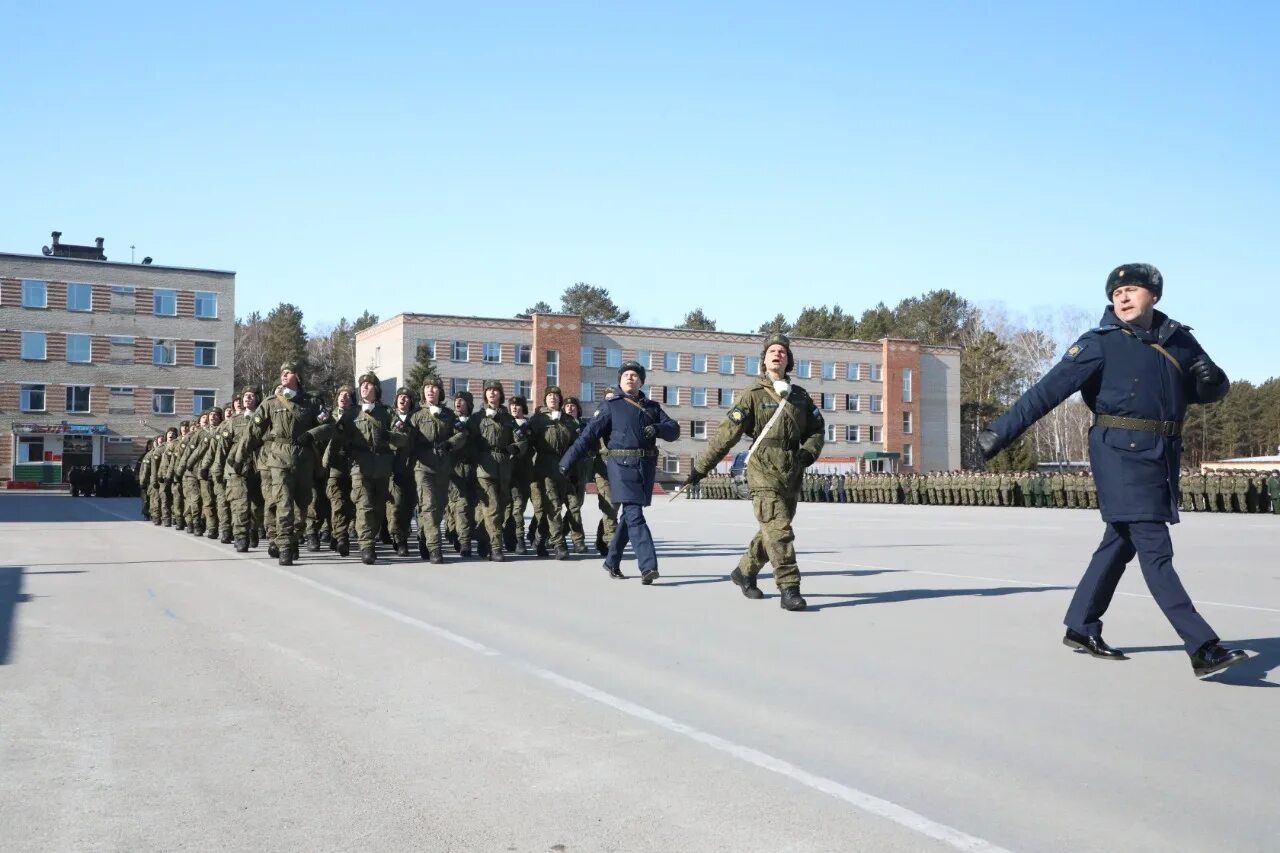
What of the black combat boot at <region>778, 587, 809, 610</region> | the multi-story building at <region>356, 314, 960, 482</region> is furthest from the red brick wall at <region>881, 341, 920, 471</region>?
the black combat boot at <region>778, 587, 809, 610</region>

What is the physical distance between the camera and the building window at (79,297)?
69000mm

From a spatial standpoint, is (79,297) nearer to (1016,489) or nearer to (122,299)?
(122,299)

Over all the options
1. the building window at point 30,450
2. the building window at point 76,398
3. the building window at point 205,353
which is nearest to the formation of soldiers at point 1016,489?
the building window at point 205,353

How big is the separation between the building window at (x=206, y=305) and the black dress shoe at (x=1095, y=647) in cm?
7060

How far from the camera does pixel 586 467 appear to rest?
1623 cm

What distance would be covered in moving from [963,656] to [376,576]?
6959 mm

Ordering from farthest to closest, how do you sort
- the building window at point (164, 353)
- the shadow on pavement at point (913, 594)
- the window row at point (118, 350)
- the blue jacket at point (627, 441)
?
the building window at point (164, 353), the window row at point (118, 350), the blue jacket at point (627, 441), the shadow on pavement at point (913, 594)

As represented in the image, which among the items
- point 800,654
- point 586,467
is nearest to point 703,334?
point 586,467

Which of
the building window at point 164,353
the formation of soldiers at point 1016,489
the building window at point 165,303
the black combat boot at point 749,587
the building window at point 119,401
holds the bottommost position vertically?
the black combat boot at point 749,587

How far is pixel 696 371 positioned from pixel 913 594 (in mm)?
79075

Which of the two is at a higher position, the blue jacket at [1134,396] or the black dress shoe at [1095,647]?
the blue jacket at [1134,396]

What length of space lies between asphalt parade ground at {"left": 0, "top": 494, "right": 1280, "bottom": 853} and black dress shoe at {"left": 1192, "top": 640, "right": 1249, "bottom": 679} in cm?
11

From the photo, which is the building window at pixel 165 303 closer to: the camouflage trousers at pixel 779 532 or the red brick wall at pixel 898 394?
the red brick wall at pixel 898 394

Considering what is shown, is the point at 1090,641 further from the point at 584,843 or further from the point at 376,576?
the point at 376,576
